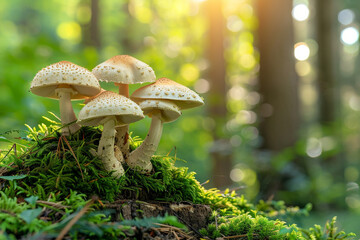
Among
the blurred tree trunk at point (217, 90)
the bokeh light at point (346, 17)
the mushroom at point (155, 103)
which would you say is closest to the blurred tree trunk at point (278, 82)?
the blurred tree trunk at point (217, 90)

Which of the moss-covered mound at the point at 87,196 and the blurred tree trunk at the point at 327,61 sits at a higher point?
the blurred tree trunk at the point at 327,61

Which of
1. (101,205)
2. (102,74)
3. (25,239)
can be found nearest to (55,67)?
(102,74)

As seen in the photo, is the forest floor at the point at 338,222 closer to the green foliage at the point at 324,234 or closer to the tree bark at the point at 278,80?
the green foliage at the point at 324,234

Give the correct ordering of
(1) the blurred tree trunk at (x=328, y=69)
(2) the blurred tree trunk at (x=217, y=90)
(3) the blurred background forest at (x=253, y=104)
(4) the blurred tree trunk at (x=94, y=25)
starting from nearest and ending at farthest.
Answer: (3) the blurred background forest at (x=253, y=104) → (2) the blurred tree trunk at (x=217, y=90) → (1) the blurred tree trunk at (x=328, y=69) → (4) the blurred tree trunk at (x=94, y=25)

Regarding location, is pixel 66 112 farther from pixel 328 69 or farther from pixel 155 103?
pixel 328 69

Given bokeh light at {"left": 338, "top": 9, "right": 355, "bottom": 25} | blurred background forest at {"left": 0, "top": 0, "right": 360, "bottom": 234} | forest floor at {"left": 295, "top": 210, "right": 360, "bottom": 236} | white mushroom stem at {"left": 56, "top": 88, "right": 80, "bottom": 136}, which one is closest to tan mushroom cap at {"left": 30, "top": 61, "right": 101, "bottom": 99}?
white mushroom stem at {"left": 56, "top": 88, "right": 80, "bottom": 136}

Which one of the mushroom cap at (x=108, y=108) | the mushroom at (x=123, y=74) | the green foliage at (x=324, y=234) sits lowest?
the green foliage at (x=324, y=234)

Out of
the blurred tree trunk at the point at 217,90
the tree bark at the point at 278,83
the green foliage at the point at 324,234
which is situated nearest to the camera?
the green foliage at the point at 324,234
